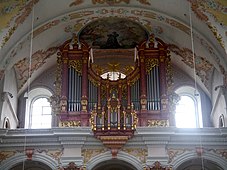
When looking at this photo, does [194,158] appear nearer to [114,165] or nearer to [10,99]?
[114,165]

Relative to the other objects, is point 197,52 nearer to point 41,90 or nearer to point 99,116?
point 99,116

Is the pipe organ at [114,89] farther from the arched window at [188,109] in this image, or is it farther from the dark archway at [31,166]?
the arched window at [188,109]

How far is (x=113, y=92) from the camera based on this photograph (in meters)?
21.1

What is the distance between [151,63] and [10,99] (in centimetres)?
540

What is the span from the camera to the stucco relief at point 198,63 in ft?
73.2

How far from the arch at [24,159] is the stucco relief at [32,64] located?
4033 mm

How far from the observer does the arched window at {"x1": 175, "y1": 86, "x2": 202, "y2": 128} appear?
22.8 meters

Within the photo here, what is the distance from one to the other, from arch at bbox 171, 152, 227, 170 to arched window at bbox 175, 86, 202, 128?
2.99m

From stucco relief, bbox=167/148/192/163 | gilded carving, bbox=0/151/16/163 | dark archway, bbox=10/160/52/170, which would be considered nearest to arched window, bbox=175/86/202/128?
stucco relief, bbox=167/148/192/163

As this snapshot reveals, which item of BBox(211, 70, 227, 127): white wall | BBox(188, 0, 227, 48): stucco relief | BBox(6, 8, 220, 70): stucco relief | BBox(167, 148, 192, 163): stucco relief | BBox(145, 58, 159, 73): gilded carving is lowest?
BBox(167, 148, 192, 163): stucco relief

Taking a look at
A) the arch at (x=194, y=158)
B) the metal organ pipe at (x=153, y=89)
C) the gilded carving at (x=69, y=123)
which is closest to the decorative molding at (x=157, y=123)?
the metal organ pipe at (x=153, y=89)

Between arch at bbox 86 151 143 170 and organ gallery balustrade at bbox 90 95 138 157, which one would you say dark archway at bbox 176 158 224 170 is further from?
organ gallery balustrade at bbox 90 95 138 157

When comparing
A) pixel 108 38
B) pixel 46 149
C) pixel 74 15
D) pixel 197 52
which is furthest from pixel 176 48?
pixel 46 149

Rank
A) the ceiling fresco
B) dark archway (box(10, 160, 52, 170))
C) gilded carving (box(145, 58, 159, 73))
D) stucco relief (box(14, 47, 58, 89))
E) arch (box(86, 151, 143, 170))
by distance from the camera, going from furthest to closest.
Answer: stucco relief (box(14, 47, 58, 89)) → the ceiling fresco → gilded carving (box(145, 58, 159, 73)) → dark archway (box(10, 160, 52, 170)) → arch (box(86, 151, 143, 170))
